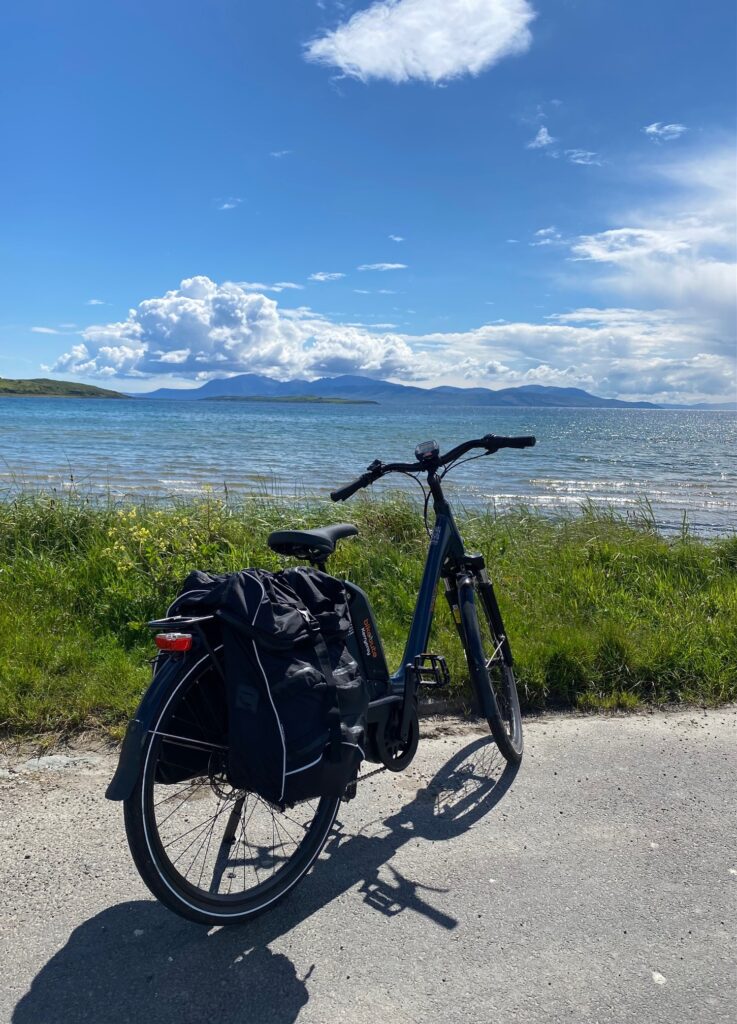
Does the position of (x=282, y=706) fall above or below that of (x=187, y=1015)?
above

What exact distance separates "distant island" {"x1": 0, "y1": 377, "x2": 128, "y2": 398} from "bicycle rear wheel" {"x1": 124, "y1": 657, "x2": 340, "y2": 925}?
15555cm

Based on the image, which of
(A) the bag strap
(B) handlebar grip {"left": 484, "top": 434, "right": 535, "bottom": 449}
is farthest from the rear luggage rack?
(B) handlebar grip {"left": 484, "top": 434, "right": 535, "bottom": 449}

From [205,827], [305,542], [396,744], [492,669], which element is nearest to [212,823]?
[205,827]

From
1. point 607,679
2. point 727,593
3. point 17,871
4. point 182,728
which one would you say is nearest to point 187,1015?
point 182,728

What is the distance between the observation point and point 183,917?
8.10 ft

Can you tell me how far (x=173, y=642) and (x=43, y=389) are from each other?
16450cm

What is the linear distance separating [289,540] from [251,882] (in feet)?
4.29

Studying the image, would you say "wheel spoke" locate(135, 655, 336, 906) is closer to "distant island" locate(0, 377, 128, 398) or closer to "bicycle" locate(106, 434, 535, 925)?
"bicycle" locate(106, 434, 535, 925)

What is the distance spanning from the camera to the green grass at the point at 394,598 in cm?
437

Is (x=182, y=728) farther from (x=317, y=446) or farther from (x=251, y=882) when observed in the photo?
(x=317, y=446)

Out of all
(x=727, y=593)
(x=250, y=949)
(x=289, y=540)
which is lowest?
(x=250, y=949)

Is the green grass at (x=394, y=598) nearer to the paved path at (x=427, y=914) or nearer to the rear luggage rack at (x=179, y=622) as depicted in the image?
the paved path at (x=427, y=914)

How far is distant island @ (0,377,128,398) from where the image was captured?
476ft

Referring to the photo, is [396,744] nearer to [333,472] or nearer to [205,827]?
[205,827]
